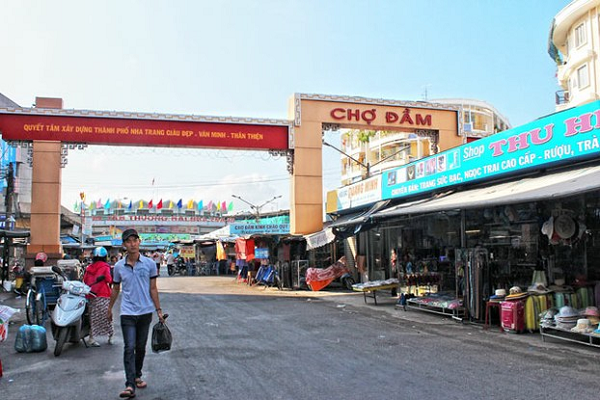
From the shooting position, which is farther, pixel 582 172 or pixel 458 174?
pixel 458 174

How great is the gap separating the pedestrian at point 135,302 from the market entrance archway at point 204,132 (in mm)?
16649

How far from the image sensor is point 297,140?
22.8 metres

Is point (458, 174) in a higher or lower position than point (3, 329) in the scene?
higher

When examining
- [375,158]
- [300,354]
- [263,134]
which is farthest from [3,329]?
[375,158]

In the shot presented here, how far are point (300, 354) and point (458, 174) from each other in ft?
25.4

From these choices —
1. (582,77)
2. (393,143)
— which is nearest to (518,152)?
(582,77)

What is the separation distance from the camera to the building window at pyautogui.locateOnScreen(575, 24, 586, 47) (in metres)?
35.7

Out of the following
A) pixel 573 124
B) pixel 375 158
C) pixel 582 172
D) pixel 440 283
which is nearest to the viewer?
pixel 582 172

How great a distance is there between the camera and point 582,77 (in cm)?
3659

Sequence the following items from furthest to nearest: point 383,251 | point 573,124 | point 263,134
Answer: point 263,134 < point 383,251 < point 573,124

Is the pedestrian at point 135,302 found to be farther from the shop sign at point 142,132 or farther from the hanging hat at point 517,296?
the shop sign at point 142,132

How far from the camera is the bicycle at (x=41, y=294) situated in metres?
10.1

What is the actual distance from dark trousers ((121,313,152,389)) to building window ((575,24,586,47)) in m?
38.5

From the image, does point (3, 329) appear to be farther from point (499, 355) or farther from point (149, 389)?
point (499, 355)
